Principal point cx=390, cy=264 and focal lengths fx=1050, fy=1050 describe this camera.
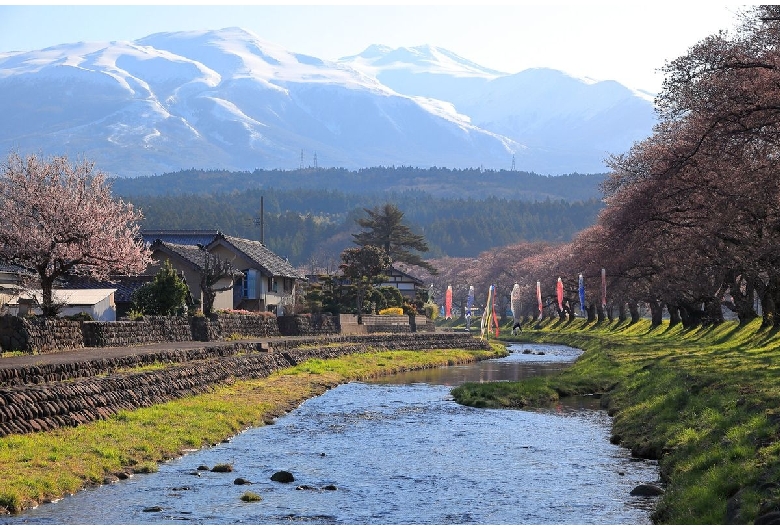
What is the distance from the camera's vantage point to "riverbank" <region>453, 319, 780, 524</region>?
15.7m

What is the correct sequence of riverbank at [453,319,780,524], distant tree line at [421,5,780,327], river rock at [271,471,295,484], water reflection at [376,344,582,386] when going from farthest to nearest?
water reflection at [376,344,582,386], distant tree line at [421,5,780,327], river rock at [271,471,295,484], riverbank at [453,319,780,524]

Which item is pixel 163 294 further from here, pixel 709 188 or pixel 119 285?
pixel 709 188

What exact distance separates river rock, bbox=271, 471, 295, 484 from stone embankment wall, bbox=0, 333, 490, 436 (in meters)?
5.94

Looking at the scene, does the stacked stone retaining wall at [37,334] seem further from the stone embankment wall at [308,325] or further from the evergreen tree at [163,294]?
the stone embankment wall at [308,325]

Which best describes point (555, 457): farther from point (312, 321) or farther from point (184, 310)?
point (312, 321)

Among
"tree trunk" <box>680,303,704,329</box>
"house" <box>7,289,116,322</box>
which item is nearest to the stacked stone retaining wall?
"house" <box>7,289,116,322</box>

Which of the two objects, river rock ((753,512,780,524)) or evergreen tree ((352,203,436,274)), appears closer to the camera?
river rock ((753,512,780,524))

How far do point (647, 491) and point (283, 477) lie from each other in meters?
7.07

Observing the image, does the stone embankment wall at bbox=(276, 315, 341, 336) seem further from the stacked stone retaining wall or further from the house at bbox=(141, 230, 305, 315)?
the stacked stone retaining wall

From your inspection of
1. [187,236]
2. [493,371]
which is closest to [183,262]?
[187,236]

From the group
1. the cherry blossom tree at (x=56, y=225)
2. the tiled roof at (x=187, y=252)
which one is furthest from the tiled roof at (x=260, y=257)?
the cherry blossom tree at (x=56, y=225)

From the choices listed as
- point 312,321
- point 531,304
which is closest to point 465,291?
point 531,304

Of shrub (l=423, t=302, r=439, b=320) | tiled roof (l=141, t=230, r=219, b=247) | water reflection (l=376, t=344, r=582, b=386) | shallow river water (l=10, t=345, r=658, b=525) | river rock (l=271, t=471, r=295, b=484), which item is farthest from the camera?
shrub (l=423, t=302, r=439, b=320)

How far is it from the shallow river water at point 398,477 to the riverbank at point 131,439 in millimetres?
482
